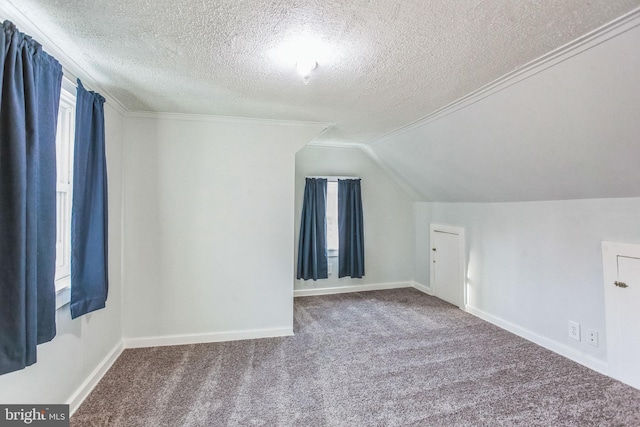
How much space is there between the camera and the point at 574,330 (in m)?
2.54

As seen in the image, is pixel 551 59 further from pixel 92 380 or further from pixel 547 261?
pixel 92 380

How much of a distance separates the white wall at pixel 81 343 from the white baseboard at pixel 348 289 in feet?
7.73

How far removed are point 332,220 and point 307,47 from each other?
3064mm

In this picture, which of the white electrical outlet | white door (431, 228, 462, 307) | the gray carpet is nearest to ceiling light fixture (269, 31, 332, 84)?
the gray carpet

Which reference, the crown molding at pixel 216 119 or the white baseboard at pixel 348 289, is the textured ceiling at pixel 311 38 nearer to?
the crown molding at pixel 216 119

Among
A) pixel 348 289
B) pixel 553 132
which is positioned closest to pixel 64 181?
pixel 553 132

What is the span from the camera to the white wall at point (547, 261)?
2373 millimetres

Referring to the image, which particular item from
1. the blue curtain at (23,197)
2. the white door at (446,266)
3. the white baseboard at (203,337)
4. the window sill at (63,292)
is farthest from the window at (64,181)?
the white door at (446,266)

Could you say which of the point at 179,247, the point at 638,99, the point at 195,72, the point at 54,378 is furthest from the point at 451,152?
the point at 54,378

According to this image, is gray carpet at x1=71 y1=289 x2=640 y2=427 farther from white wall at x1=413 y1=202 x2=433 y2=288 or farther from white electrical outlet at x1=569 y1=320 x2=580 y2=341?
white wall at x1=413 y1=202 x2=433 y2=288

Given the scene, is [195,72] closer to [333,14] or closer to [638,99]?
[333,14]

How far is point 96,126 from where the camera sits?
213 centimetres

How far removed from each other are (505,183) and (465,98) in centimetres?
110

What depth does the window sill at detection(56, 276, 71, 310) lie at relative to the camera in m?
1.81
